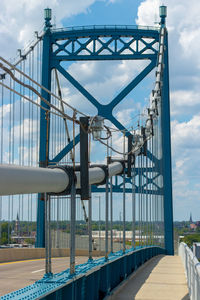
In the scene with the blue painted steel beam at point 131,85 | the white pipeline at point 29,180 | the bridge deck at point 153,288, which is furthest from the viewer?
the blue painted steel beam at point 131,85

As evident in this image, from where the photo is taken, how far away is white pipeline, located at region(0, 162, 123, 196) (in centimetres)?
513

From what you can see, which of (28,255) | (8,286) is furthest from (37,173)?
(28,255)

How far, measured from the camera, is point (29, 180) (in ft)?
18.3

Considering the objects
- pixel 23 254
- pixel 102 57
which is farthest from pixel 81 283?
pixel 102 57

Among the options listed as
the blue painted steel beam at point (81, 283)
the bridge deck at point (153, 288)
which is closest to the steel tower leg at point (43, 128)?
the bridge deck at point (153, 288)

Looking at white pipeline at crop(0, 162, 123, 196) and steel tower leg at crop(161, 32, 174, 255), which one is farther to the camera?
steel tower leg at crop(161, 32, 174, 255)

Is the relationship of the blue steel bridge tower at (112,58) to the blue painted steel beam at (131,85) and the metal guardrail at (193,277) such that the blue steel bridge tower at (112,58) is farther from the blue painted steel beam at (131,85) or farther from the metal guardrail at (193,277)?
the metal guardrail at (193,277)

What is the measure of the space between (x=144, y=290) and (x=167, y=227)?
98.0 ft

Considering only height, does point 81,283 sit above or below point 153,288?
above

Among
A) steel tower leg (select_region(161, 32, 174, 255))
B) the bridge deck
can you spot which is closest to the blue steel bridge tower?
steel tower leg (select_region(161, 32, 174, 255))

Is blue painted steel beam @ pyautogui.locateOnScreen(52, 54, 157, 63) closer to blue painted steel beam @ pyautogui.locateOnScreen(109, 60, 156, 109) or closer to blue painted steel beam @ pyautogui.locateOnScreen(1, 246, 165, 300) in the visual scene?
blue painted steel beam @ pyautogui.locateOnScreen(109, 60, 156, 109)

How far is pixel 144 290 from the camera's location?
12477mm

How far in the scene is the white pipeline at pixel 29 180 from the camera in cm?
513

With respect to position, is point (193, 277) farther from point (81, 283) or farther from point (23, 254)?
point (23, 254)
